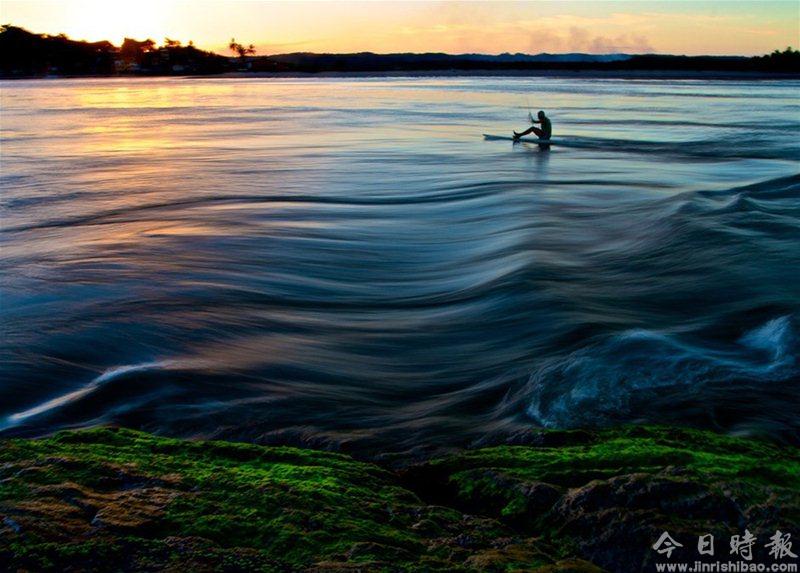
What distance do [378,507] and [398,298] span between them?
5471mm

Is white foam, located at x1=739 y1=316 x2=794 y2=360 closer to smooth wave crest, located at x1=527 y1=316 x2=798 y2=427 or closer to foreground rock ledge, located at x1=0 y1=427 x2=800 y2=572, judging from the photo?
smooth wave crest, located at x1=527 y1=316 x2=798 y2=427

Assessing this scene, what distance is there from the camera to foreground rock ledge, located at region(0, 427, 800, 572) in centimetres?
316

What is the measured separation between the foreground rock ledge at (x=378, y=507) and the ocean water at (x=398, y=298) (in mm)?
1032

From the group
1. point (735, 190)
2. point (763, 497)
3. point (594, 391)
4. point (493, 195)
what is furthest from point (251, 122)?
point (763, 497)

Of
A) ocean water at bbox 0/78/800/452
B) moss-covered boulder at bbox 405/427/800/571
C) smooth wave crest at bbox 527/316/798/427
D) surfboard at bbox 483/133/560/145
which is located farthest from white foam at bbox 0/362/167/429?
surfboard at bbox 483/133/560/145

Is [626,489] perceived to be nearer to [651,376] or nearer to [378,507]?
[378,507]

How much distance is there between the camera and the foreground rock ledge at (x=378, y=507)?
3160mm

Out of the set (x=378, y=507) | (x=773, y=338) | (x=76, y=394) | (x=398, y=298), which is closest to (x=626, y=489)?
(x=378, y=507)

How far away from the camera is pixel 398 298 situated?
9125 mm

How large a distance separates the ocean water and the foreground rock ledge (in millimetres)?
1032

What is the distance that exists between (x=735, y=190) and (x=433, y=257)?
8093 millimetres

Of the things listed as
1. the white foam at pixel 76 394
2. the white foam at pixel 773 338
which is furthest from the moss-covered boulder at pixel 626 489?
the white foam at pixel 76 394

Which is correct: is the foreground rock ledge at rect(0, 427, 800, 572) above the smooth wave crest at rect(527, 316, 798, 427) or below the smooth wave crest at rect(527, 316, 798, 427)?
above

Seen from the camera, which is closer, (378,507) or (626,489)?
(626,489)
